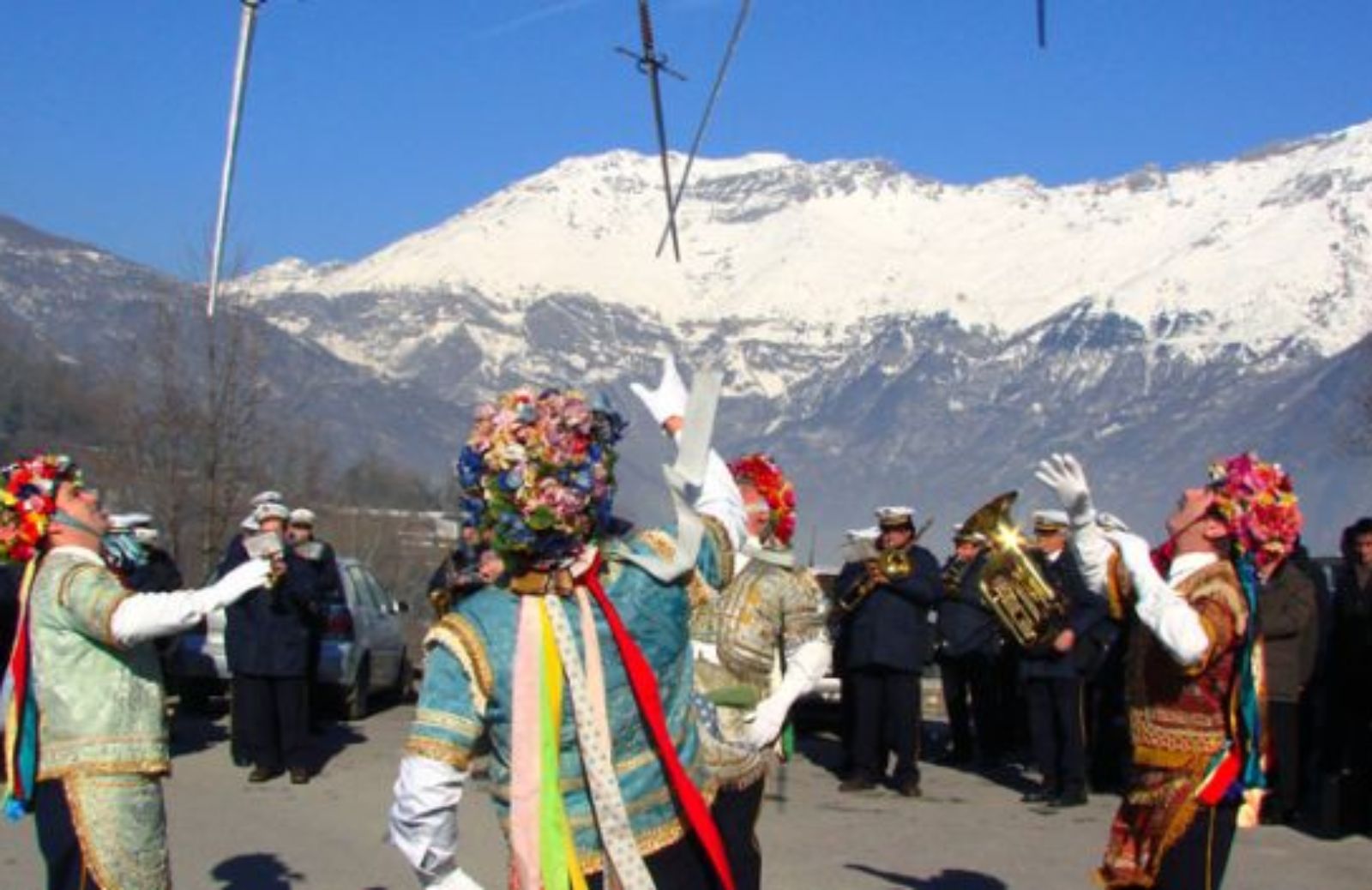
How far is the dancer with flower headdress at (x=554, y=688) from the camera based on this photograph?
200 inches

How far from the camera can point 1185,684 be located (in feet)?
22.2

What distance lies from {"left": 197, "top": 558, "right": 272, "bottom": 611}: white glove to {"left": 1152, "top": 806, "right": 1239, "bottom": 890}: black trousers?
9.64ft

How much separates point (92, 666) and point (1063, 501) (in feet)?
10.0

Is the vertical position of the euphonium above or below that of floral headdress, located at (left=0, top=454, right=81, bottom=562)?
above

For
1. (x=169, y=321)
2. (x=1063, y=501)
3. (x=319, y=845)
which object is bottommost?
(x=319, y=845)

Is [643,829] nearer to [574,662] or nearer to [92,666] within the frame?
[574,662]

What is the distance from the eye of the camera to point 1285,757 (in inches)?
480

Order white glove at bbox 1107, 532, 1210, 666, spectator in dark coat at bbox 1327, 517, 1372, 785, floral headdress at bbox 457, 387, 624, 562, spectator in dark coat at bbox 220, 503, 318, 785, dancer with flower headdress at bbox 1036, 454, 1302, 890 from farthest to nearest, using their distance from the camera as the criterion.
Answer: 1. spectator in dark coat at bbox 220, 503, 318, 785
2. spectator in dark coat at bbox 1327, 517, 1372, 785
3. dancer with flower headdress at bbox 1036, 454, 1302, 890
4. white glove at bbox 1107, 532, 1210, 666
5. floral headdress at bbox 457, 387, 624, 562

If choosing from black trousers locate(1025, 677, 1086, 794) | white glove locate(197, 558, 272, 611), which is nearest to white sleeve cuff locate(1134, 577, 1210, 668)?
white glove locate(197, 558, 272, 611)

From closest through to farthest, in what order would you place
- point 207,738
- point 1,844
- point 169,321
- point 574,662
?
1. point 574,662
2. point 1,844
3. point 207,738
4. point 169,321

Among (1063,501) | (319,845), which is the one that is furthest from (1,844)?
(1063,501)

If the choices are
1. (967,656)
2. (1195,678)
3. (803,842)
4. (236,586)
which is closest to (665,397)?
(236,586)

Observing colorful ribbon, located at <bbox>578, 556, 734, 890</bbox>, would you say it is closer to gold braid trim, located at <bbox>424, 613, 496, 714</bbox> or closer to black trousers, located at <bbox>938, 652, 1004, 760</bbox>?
gold braid trim, located at <bbox>424, 613, 496, 714</bbox>

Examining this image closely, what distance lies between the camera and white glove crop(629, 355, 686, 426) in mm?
7129
